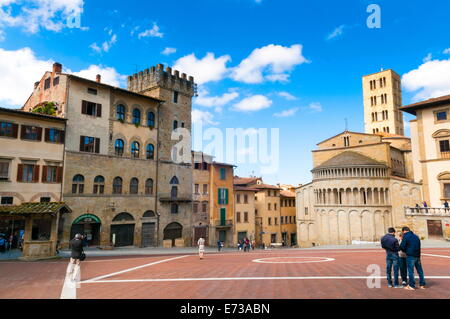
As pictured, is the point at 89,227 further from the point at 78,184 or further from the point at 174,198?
the point at 174,198

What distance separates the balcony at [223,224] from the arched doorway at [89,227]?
19.5 meters

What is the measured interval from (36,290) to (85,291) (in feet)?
6.49

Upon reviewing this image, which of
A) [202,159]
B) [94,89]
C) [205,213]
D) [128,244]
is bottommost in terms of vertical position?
[128,244]

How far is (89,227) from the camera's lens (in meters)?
33.8

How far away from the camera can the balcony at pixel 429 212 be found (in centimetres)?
3744

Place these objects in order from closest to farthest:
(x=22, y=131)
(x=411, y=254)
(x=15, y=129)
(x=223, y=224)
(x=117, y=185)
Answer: (x=411, y=254) → (x=15, y=129) → (x=22, y=131) → (x=117, y=185) → (x=223, y=224)

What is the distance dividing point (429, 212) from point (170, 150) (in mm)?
33375

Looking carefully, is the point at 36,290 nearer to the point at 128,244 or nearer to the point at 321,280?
the point at 321,280

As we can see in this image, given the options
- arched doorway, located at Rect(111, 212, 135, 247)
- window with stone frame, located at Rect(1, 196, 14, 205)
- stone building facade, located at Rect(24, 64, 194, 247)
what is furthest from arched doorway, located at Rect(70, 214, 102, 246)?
window with stone frame, located at Rect(1, 196, 14, 205)

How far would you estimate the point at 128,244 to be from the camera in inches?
1453

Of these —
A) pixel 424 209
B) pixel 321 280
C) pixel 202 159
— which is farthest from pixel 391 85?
pixel 321 280

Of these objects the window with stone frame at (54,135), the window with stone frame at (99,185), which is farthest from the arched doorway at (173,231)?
the window with stone frame at (54,135)

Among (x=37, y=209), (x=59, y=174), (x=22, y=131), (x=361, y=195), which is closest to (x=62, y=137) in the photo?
(x=22, y=131)

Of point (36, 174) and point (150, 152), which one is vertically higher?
point (150, 152)
